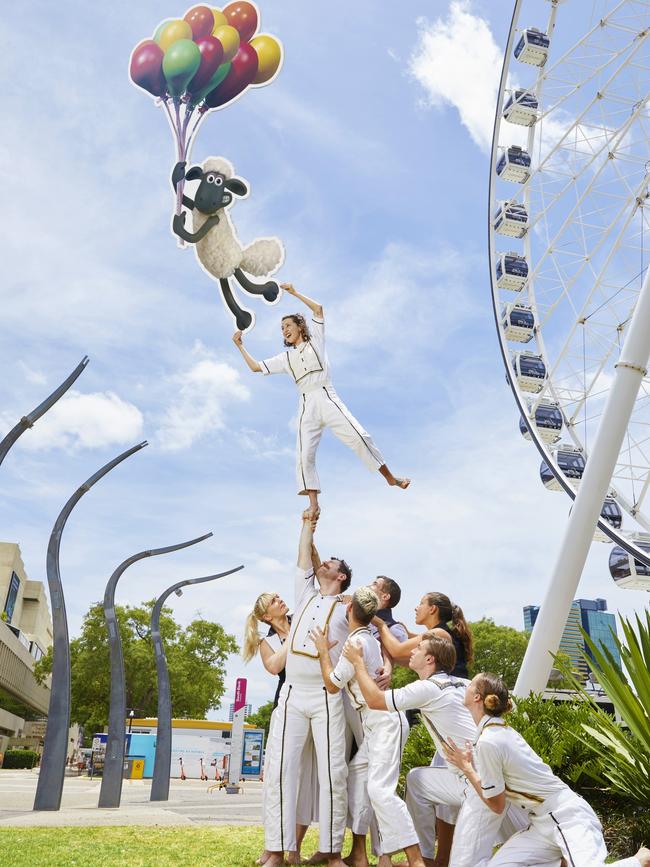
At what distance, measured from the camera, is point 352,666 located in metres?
5.95

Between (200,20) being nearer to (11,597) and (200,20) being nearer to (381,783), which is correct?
(381,783)

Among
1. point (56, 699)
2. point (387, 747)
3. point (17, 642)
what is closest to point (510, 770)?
point (387, 747)

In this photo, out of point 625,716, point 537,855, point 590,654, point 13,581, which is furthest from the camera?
point 13,581

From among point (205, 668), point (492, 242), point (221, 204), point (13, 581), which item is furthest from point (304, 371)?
point (13, 581)

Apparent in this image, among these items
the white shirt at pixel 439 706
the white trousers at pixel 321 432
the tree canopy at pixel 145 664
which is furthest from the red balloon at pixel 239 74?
the tree canopy at pixel 145 664

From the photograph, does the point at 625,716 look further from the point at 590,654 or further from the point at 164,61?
the point at 164,61

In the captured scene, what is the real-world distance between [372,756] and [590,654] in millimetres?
2482

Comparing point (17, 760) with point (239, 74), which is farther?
point (17, 760)

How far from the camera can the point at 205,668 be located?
5034 cm

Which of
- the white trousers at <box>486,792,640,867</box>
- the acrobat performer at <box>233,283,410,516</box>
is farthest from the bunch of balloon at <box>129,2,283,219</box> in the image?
the white trousers at <box>486,792,640,867</box>

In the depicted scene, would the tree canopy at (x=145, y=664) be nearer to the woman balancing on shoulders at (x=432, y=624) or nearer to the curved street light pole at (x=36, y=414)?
the curved street light pole at (x=36, y=414)

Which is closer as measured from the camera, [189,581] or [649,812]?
[649,812]

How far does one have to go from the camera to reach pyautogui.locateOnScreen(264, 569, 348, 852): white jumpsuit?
6008mm

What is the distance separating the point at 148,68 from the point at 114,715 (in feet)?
42.6
